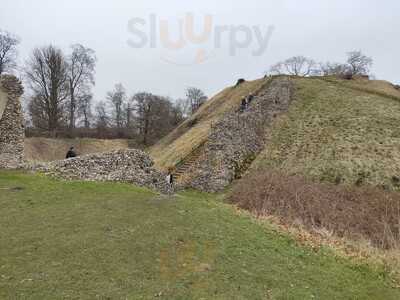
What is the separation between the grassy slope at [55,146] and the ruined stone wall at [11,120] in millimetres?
16402

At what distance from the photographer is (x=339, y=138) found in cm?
2216

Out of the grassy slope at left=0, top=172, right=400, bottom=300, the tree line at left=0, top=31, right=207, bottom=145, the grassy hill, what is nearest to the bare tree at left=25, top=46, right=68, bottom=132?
the tree line at left=0, top=31, right=207, bottom=145

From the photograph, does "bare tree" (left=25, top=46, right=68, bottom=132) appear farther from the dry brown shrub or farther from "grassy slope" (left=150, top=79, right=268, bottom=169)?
the dry brown shrub

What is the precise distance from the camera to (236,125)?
23484mm

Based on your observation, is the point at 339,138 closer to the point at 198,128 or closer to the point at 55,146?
the point at 198,128

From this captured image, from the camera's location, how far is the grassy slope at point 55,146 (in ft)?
115

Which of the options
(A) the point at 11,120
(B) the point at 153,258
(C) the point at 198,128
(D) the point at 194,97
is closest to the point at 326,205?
(B) the point at 153,258

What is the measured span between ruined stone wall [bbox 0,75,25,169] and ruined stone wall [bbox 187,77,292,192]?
909 centimetres

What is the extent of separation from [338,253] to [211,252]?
375 centimetres

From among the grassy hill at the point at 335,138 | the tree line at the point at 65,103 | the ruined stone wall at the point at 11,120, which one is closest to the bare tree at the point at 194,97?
the tree line at the point at 65,103

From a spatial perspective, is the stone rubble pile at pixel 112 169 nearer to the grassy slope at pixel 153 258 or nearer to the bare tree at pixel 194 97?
the grassy slope at pixel 153 258

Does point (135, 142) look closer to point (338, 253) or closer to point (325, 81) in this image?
point (325, 81)

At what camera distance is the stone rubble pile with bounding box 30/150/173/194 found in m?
14.7

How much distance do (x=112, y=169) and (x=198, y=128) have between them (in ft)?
54.1
